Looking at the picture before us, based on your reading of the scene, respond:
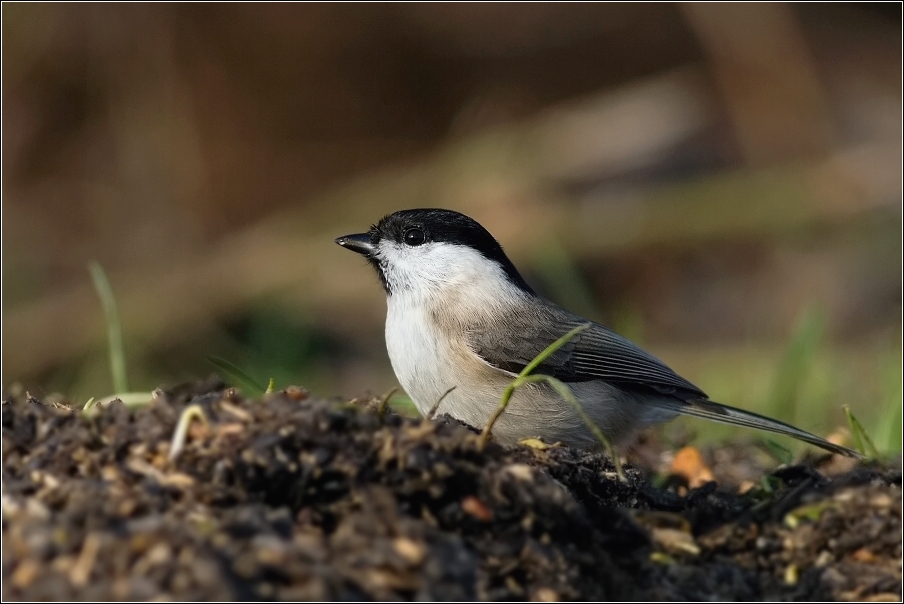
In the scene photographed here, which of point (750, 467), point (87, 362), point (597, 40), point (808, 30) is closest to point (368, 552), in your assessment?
point (750, 467)

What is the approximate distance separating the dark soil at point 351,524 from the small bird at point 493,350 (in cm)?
116

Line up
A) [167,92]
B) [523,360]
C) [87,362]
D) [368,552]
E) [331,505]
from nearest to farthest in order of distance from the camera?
Answer: 1. [368,552]
2. [331,505]
3. [523,360]
4. [87,362]
5. [167,92]

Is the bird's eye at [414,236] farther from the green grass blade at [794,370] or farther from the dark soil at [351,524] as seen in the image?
the dark soil at [351,524]

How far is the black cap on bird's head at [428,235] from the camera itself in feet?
11.6

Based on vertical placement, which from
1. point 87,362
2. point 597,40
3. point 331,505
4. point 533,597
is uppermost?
point 597,40

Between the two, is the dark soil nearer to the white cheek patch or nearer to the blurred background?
the white cheek patch

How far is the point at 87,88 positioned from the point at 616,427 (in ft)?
19.0

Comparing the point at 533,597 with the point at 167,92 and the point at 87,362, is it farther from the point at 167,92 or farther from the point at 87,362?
the point at 167,92

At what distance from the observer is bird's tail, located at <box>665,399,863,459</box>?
3.27 metres

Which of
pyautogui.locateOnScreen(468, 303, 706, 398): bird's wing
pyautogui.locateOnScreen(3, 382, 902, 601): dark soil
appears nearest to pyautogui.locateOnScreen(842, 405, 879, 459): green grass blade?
pyautogui.locateOnScreen(3, 382, 902, 601): dark soil

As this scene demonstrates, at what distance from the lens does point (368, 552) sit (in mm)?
1514

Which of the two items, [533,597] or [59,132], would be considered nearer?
[533,597]

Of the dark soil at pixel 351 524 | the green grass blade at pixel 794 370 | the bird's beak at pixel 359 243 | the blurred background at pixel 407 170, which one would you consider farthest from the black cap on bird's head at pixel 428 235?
the blurred background at pixel 407 170

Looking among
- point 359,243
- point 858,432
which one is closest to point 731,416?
point 858,432
